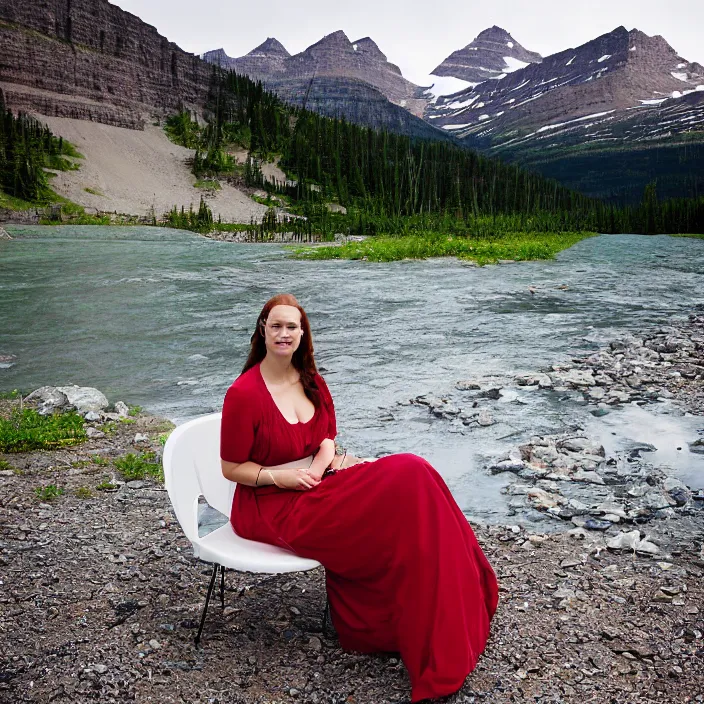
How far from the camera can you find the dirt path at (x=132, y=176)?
76.7 metres

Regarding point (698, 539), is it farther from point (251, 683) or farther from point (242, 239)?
point (242, 239)

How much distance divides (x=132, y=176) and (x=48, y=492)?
87260 mm

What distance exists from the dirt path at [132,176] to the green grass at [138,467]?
70.8 m

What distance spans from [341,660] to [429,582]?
0.75m

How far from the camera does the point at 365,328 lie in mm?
14406

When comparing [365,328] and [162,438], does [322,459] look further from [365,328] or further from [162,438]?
[365,328]

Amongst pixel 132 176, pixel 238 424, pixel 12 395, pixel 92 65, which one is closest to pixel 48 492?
pixel 238 424

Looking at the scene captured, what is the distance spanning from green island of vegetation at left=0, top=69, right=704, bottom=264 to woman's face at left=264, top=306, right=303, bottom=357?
49254 millimetres

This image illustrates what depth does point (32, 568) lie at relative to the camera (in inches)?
161

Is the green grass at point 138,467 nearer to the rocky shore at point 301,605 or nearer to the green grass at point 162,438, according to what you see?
the rocky shore at point 301,605

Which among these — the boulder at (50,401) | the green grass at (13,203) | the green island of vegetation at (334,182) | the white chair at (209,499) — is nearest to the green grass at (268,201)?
the green island of vegetation at (334,182)

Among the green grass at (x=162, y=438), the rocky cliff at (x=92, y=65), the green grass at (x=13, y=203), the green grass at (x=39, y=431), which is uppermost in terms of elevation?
the rocky cliff at (x=92, y=65)

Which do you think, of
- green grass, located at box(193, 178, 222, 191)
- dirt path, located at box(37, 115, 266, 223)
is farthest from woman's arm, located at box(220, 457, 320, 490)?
green grass, located at box(193, 178, 222, 191)

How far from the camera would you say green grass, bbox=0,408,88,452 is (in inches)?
252
